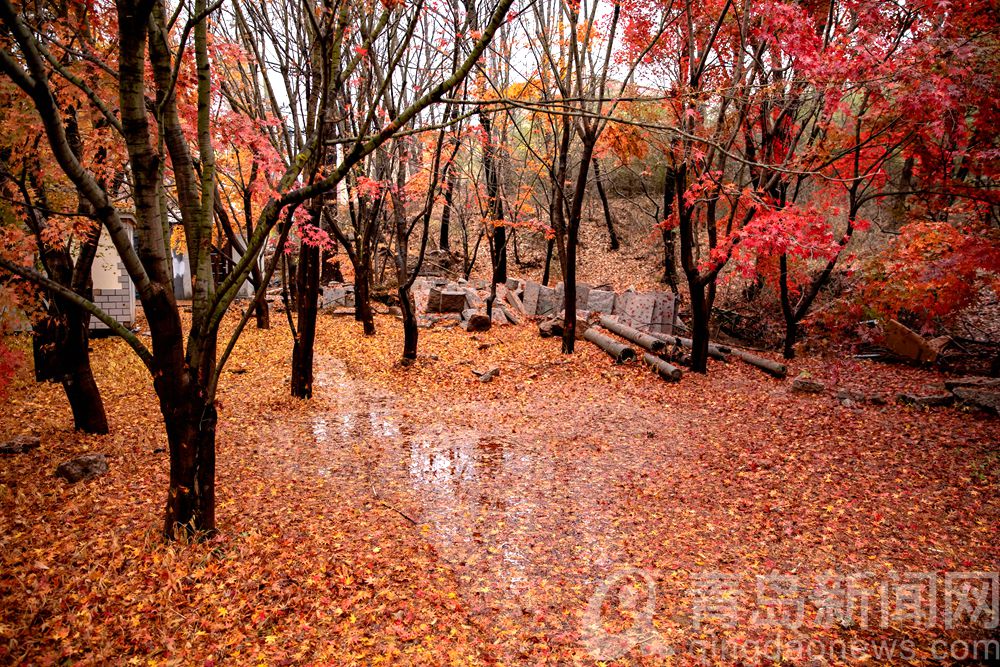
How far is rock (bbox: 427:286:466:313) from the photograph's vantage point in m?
16.0

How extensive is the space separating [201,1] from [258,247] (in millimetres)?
1769

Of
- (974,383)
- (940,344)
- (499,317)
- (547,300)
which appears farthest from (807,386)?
(547,300)

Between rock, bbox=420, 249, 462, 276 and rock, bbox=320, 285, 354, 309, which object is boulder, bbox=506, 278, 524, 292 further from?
rock, bbox=320, 285, 354, 309

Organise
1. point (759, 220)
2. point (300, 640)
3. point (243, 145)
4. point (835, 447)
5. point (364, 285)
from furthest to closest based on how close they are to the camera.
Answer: point (364, 285)
point (243, 145)
point (759, 220)
point (835, 447)
point (300, 640)

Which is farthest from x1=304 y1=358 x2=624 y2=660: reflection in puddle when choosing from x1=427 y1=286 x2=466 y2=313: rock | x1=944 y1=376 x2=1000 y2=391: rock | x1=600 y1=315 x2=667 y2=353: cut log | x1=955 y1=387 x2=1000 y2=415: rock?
x1=427 y1=286 x2=466 y2=313: rock

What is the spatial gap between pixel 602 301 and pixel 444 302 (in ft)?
16.5

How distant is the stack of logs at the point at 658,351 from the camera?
10.3 meters

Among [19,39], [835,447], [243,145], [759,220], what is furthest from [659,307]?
[19,39]

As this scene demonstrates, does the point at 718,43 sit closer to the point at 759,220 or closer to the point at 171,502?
the point at 759,220

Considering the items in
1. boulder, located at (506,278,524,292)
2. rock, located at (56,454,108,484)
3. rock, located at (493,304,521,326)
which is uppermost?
boulder, located at (506,278,524,292)

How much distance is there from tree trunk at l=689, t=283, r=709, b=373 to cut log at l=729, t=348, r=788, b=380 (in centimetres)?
126

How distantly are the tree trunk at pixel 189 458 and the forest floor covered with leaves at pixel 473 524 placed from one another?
7.7 inches

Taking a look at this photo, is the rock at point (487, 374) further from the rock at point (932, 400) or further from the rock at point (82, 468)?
the rock at point (932, 400)

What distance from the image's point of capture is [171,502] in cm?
399
